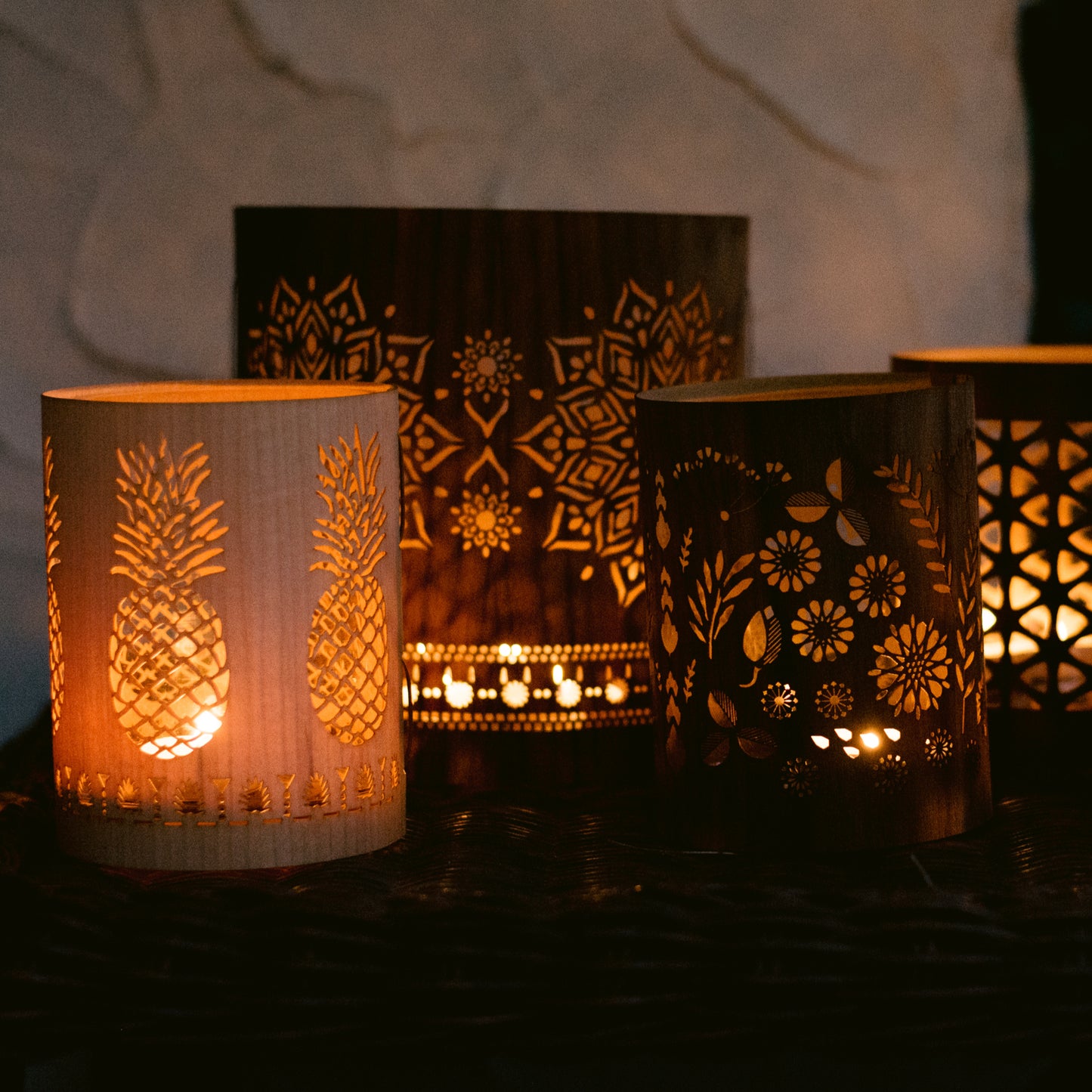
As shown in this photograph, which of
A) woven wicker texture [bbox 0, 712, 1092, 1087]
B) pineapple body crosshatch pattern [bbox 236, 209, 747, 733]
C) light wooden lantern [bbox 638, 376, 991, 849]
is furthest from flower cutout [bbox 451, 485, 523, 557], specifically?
woven wicker texture [bbox 0, 712, 1092, 1087]

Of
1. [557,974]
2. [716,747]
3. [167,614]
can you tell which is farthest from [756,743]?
[167,614]

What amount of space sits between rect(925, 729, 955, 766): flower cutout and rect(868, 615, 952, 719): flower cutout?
1cm

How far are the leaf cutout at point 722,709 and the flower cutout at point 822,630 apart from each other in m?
0.04

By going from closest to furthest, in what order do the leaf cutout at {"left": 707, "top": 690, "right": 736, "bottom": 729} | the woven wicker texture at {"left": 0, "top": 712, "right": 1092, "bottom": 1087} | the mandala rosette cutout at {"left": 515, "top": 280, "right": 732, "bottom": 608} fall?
the woven wicker texture at {"left": 0, "top": 712, "right": 1092, "bottom": 1087} < the leaf cutout at {"left": 707, "top": 690, "right": 736, "bottom": 729} < the mandala rosette cutout at {"left": 515, "top": 280, "right": 732, "bottom": 608}

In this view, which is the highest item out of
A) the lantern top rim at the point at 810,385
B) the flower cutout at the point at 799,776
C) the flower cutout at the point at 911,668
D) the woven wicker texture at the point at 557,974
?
the lantern top rim at the point at 810,385

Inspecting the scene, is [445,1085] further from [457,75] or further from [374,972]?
[457,75]

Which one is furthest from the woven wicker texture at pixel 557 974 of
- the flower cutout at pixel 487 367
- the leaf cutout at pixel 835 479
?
the flower cutout at pixel 487 367

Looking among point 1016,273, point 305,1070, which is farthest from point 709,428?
point 1016,273

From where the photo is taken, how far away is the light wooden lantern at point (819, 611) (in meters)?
0.65

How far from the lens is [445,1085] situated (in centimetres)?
90

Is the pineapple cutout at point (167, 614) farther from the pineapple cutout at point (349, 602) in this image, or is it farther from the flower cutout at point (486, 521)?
the flower cutout at point (486, 521)

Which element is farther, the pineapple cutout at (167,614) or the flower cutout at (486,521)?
the flower cutout at (486,521)

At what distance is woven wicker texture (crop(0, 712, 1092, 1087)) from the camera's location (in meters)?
0.56

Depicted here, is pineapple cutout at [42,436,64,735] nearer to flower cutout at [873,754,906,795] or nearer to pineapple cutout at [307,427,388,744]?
Result: pineapple cutout at [307,427,388,744]
